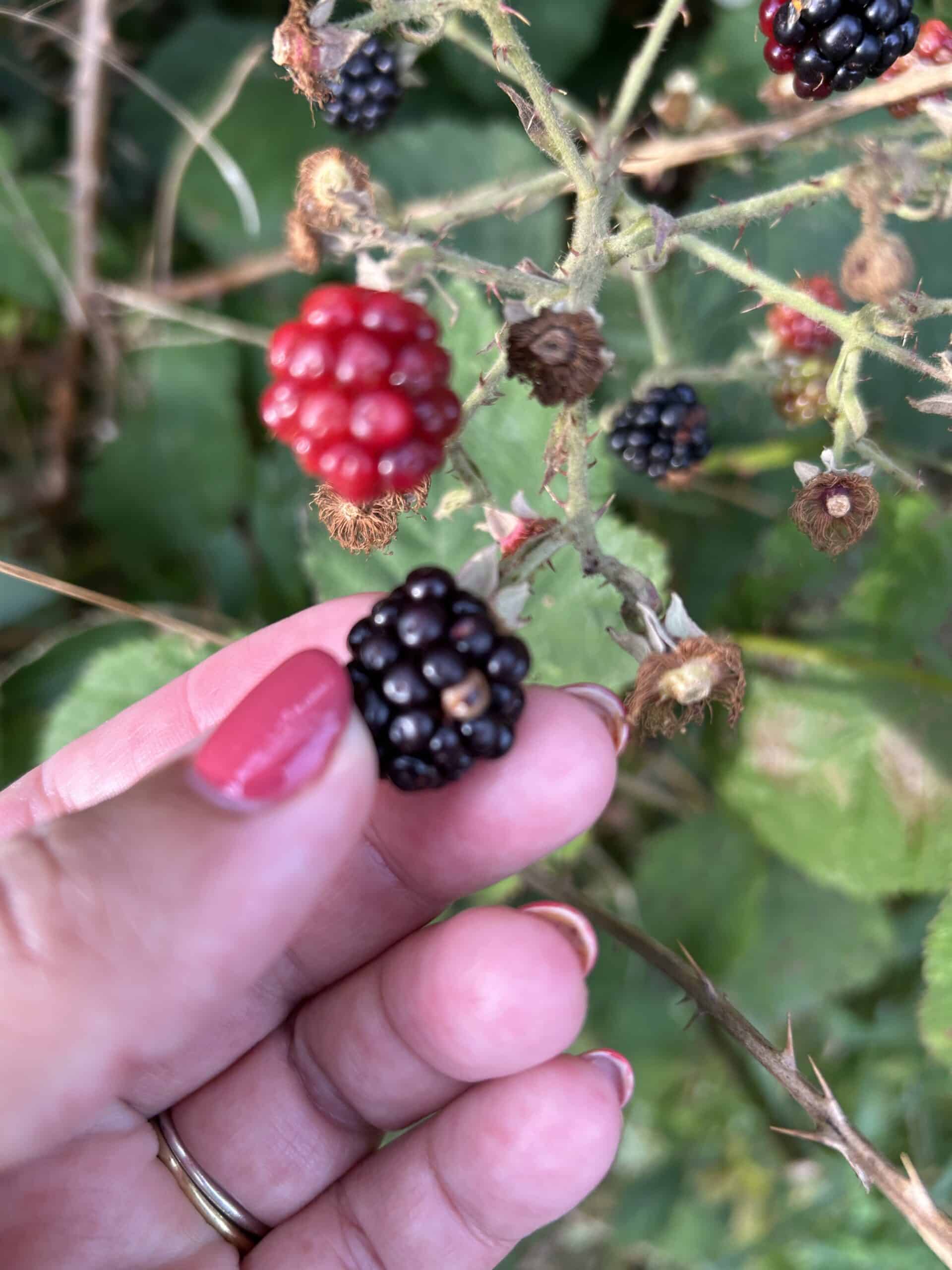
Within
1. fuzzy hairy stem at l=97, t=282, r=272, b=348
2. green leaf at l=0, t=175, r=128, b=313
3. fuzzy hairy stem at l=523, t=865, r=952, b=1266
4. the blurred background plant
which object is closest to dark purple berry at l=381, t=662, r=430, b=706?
fuzzy hairy stem at l=523, t=865, r=952, b=1266

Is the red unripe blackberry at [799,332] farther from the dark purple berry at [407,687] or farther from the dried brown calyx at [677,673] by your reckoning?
the dark purple berry at [407,687]

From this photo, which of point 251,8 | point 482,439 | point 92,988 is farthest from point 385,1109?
point 251,8

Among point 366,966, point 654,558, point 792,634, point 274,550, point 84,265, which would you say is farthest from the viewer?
point 274,550

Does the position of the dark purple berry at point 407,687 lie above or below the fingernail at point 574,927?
above

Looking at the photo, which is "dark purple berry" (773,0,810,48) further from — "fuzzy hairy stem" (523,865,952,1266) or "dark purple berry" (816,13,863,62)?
"fuzzy hairy stem" (523,865,952,1266)

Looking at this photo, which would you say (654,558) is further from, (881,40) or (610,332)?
(881,40)

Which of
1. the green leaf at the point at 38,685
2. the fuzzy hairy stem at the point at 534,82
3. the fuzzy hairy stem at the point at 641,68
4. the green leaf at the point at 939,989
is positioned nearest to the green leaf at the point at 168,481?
the green leaf at the point at 38,685
